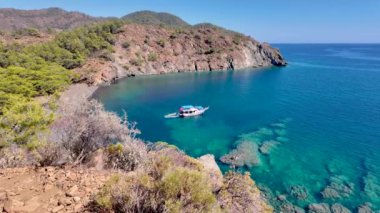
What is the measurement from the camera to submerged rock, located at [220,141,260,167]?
26.5 metres

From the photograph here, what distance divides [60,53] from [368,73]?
92.2 metres

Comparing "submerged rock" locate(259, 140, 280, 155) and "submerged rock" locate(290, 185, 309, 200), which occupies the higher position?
"submerged rock" locate(259, 140, 280, 155)

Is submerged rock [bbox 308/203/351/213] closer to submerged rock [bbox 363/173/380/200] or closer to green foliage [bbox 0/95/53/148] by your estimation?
submerged rock [bbox 363/173/380/200]

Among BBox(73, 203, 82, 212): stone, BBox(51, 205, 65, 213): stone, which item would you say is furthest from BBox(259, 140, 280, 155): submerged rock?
BBox(51, 205, 65, 213): stone

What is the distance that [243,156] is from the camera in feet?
91.5

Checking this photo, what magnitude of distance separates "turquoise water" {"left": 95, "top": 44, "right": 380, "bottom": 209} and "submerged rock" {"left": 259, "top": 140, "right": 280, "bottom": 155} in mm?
130

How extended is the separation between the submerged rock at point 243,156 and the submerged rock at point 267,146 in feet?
2.27

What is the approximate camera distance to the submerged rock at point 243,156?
26531 millimetres

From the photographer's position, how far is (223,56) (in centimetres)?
9969

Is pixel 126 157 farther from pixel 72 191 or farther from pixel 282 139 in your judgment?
pixel 282 139

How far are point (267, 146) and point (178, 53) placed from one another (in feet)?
236

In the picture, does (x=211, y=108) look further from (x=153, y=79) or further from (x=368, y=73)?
(x=368, y=73)

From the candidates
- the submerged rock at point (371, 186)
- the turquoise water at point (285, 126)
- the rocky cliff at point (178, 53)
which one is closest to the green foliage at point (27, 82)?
the turquoise water at point (285, 126)

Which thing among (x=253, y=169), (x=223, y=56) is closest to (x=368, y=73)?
(x=223, y=56)
